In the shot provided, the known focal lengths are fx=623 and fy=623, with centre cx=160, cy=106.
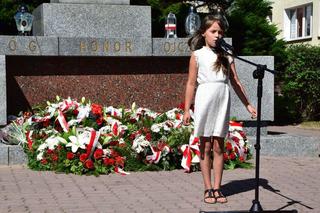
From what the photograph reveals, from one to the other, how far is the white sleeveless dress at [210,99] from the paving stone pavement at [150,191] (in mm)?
713

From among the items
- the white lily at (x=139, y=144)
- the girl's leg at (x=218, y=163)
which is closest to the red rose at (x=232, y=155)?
the white lily at (x=139, y=144)

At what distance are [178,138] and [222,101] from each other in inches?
Result: 92.1

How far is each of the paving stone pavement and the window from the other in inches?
753

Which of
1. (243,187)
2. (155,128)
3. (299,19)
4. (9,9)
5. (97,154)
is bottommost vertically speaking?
(243,187)

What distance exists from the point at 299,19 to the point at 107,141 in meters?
21.1

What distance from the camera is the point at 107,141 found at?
7699 mm

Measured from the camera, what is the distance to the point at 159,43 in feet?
31.7

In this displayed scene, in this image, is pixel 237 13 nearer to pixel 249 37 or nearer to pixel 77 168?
pixel 249 37

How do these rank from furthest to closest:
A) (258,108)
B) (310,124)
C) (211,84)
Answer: (310,124), (211,84), (258,108)

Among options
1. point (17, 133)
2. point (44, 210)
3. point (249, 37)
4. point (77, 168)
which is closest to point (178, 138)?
point (77, 168)

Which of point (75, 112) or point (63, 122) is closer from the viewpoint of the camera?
point (63, 122)

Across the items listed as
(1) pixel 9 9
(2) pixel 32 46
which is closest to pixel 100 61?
(2) pixel 32 46

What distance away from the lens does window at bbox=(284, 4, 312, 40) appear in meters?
26.2

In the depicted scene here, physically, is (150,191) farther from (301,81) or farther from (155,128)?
(301,81)
